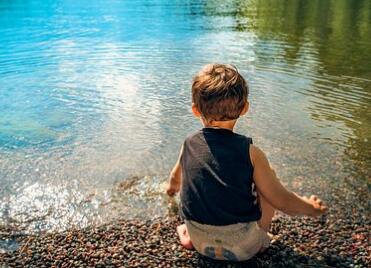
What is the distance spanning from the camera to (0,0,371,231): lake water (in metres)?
8.78

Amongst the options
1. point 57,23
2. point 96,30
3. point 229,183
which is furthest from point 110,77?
point 57,23

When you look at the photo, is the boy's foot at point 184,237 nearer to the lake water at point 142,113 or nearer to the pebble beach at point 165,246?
the pebble beach at point 165,246

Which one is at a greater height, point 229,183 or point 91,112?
point 229,183

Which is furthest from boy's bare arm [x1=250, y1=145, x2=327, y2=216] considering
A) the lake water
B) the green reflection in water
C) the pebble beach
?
the green reflection in water

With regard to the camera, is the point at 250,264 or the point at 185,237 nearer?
the point at 250,264

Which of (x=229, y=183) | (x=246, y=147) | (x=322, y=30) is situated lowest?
(x=322, y=30)

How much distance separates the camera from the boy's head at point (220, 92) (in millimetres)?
5305

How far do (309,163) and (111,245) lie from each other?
204 inches

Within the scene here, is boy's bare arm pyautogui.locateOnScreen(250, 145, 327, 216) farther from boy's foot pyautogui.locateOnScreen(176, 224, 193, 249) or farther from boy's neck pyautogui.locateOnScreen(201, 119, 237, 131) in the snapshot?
boy's foot pyautogui.locateOnScreen(176, 224, 193, 249)

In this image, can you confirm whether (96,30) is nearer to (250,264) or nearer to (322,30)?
(322,30)

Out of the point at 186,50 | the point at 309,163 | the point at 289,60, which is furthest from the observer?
the point at 186,50

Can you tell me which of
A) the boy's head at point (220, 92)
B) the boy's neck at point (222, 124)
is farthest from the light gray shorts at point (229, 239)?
the boy's head at point (220, 92)

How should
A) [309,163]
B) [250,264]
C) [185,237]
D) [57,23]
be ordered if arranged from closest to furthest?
[250,264] → [185,237] → [309,163] → [57,23]

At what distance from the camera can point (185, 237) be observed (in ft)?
21.2
